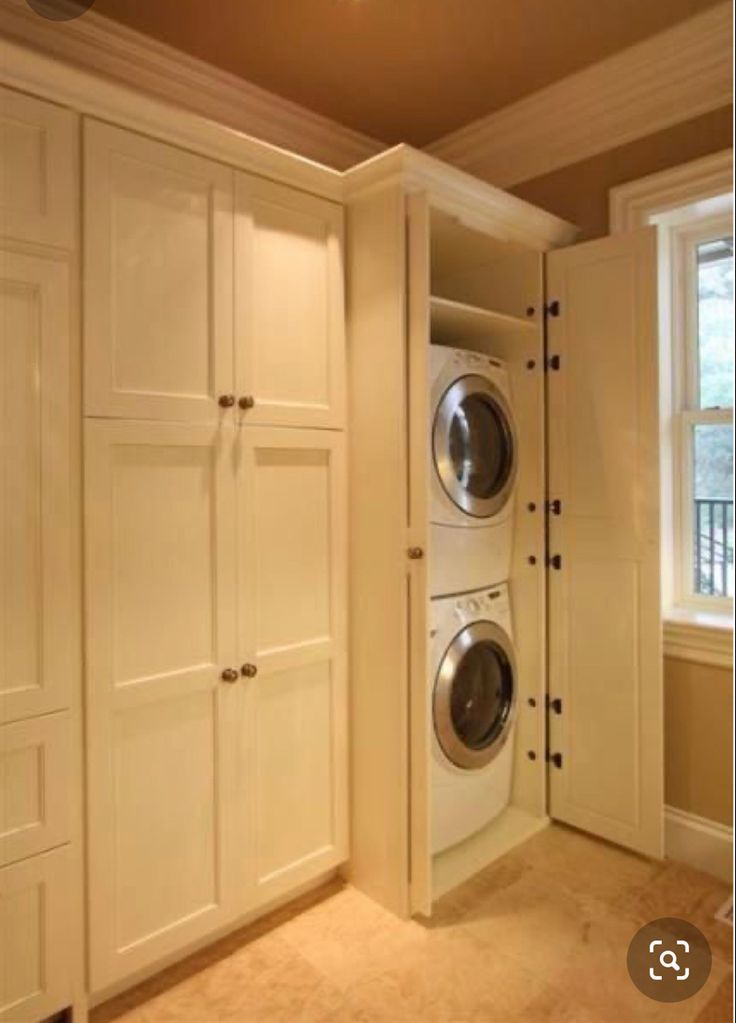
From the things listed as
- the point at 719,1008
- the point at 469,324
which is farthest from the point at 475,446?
the point at 719,1008

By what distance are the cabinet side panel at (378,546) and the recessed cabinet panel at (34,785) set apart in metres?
0.86

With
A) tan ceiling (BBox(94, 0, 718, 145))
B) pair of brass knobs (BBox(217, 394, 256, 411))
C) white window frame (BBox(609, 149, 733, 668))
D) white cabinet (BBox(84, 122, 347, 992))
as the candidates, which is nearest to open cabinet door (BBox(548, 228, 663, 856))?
white window frame (BBox(609, 149, 733, 668))

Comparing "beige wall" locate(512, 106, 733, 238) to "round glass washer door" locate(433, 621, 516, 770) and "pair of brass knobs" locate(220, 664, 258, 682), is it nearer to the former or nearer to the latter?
"round glass washer door" locate(433, 621, 516, 770)

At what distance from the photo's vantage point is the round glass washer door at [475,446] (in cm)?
206

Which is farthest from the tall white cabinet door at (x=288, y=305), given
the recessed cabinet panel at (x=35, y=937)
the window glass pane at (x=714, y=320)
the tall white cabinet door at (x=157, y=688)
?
the window glass pane at (x=714, y=320)

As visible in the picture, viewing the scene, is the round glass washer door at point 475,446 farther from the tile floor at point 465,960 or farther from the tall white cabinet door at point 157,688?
the tile floor at point 465,960

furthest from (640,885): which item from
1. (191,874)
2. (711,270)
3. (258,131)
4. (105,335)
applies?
(258,131)

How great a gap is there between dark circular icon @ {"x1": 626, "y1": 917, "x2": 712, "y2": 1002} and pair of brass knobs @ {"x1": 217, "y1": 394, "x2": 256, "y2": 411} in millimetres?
1795

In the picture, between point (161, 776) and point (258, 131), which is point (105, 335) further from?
point (258, 131)

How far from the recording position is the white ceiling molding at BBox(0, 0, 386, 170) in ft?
6.18

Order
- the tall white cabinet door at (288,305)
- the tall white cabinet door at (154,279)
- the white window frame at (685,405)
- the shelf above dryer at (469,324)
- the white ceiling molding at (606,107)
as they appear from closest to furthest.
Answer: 1. the tall white cabinet door at (154,279)
2. the tall white cabinet door at (288,305)
3. the white ceiling molding at (606,107)
4. the shelf above dryer at (469,324)
5. the white window frame at (685,405)

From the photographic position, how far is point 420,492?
1840mm

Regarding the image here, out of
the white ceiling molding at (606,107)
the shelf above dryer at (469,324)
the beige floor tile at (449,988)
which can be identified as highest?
the white ceiling molding at (606,107)

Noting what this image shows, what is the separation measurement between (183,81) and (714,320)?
198 cm
